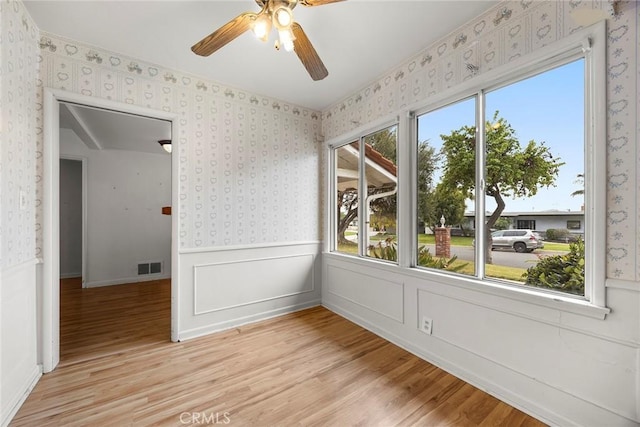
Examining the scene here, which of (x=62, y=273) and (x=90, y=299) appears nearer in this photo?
(x=90, y=299)

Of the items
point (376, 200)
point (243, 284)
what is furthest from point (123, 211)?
point (376, 200)

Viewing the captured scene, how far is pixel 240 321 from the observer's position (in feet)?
9.41

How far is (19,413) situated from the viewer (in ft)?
5.21

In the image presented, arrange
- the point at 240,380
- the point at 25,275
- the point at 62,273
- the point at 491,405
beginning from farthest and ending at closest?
1. the point at 62,273
2. the point at 240,380
3. the point at 25,275
4. the point at 491,405

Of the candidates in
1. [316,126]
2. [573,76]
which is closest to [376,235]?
[316,126]

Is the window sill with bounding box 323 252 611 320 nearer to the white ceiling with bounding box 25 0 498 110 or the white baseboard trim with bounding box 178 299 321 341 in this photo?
the white baseboard trim with bounding box 178 299 321 341

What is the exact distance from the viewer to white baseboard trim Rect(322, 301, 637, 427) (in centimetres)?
138

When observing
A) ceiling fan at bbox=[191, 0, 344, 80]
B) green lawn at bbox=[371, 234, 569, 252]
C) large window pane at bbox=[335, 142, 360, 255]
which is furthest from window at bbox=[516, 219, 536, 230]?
ceiling fan at bbox=[191, 0, 344, 80]

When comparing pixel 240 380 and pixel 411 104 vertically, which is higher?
pixel 411 104

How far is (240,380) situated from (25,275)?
164cm

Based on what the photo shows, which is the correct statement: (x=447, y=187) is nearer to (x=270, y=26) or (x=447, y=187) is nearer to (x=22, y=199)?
(x=270, y=26)

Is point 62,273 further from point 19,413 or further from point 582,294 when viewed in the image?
point 582,294

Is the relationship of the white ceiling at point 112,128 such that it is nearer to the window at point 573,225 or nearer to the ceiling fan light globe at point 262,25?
the ceiling fan light globe at point 262,25

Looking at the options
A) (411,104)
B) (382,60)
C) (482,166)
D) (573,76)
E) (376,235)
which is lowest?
(376,235)
